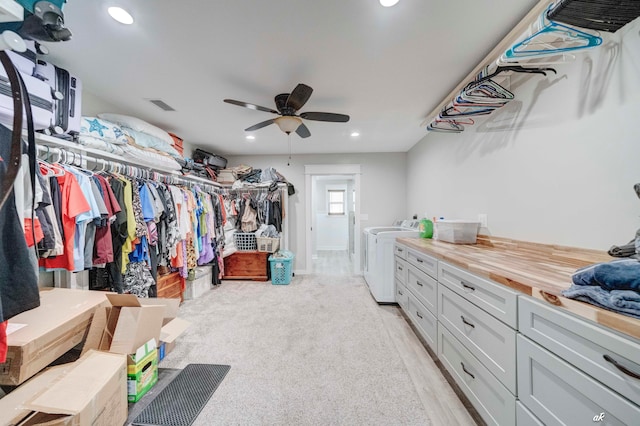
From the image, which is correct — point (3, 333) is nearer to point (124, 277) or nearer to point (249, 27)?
point (124, 277)

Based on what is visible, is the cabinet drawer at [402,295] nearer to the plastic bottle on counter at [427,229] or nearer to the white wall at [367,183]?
the plastic bottle on counter at [427,229]

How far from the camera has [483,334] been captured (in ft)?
4.10

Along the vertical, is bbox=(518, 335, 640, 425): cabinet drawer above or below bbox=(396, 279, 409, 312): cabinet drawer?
above

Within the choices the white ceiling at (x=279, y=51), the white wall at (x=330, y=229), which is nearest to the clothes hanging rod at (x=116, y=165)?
the white ceiling at (x=279, y=51)

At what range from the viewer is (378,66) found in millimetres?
1806

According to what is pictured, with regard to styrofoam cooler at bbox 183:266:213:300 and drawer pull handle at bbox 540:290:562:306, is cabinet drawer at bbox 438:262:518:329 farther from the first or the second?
styrofoam cooler at bbox 183:266:213:300

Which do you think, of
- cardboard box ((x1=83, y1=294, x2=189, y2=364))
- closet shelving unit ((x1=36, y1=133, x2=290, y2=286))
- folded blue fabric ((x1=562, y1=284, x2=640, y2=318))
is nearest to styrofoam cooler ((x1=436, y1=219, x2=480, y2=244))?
folded blue fabric ((x1=562, y1=284, x2=640, y2=318))

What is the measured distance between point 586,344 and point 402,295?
1.99 metres

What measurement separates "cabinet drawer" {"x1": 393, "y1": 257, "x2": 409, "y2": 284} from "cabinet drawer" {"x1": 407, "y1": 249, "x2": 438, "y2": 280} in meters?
Result: 0.19

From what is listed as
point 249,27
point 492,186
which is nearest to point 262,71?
point 249,27

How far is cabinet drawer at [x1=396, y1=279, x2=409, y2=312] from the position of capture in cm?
252

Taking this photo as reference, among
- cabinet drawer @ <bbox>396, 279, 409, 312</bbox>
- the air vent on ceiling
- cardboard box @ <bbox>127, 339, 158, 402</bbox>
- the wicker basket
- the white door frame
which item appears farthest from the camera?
the white door frame

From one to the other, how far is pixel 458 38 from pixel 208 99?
2.22 m

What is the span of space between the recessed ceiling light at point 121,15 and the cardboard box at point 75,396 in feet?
6.44
